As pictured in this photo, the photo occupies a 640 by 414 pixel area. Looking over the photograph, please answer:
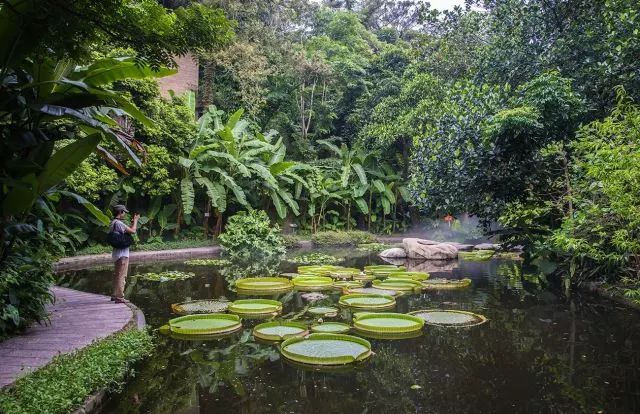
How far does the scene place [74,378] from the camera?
367cm

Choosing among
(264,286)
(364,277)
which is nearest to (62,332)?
(264,286)

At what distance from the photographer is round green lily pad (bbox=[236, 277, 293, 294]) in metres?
8.84

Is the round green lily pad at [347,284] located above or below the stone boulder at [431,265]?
above

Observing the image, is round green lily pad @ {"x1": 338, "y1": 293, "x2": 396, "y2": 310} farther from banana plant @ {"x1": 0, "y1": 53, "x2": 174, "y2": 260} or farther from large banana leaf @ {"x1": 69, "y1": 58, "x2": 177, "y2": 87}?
large banana leaf @ {"x1": 69, "y1": 58, "x2": 177, "y2": 87}

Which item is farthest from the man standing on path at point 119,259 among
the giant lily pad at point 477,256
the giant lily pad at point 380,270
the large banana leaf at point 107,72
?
the giant lily pad at point 477,256

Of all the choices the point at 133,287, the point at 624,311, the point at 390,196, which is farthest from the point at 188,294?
the point at 390,196

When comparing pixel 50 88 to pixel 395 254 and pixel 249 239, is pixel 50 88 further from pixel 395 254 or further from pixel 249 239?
pixel 395 254

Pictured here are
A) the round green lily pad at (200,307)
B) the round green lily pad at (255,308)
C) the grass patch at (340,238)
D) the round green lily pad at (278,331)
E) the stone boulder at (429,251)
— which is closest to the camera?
the round green lily pad at (278,331)

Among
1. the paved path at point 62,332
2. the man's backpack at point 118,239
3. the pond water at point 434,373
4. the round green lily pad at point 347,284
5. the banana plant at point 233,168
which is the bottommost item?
the pond water at point 434,373

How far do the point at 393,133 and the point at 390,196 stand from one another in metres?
3.34

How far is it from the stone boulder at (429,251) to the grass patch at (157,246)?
22.1ft

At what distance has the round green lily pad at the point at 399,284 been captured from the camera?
907cm

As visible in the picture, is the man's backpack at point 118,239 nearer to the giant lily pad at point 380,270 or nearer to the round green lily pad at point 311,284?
the round green lily pad at point 311,284

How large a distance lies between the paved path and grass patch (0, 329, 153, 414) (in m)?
0.24
